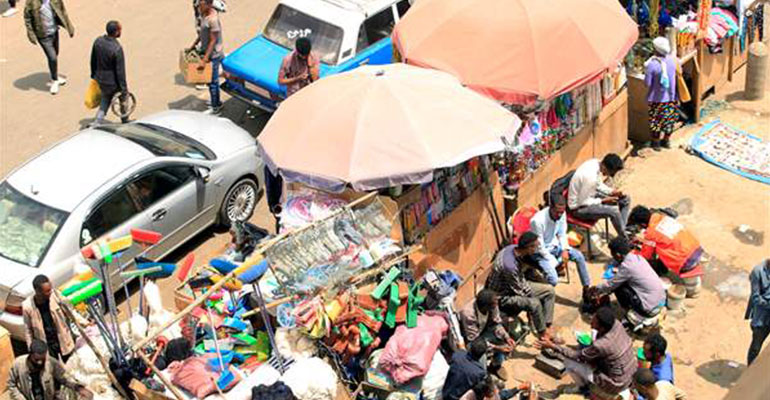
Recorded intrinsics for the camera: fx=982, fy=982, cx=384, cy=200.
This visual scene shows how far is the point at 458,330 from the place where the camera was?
10219mm

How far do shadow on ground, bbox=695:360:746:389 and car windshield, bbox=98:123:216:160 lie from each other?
6.43 metres

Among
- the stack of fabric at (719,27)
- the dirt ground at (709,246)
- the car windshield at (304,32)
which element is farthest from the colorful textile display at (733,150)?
the car windshield at (304,32)

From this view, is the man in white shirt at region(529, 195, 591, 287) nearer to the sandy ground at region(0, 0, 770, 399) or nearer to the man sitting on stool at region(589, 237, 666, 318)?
the sandy ground at region(0, 0, 770, 399)

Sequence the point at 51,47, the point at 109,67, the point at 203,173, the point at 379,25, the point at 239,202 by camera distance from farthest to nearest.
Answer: the point at 51,47
the point at 379,25
the point at 109,67
the point at 239,202
the point at 203,173

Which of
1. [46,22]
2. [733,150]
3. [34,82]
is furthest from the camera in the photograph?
[34,82]

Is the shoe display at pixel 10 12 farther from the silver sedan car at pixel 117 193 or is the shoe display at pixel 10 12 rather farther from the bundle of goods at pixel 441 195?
the bundle of goods at pixel 441 195

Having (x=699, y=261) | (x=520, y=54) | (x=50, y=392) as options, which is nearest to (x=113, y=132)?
(x=50, y=392)

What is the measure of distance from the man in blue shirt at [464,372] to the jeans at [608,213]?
2.90 m

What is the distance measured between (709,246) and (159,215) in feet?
22.0

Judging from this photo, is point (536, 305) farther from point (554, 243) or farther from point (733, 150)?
point (733, 150)

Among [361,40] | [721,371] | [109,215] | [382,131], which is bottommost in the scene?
[721,371]

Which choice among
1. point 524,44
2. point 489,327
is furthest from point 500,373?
point 524,44

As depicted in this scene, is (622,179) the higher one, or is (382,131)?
(382,131)

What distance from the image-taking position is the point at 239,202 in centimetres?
1298
